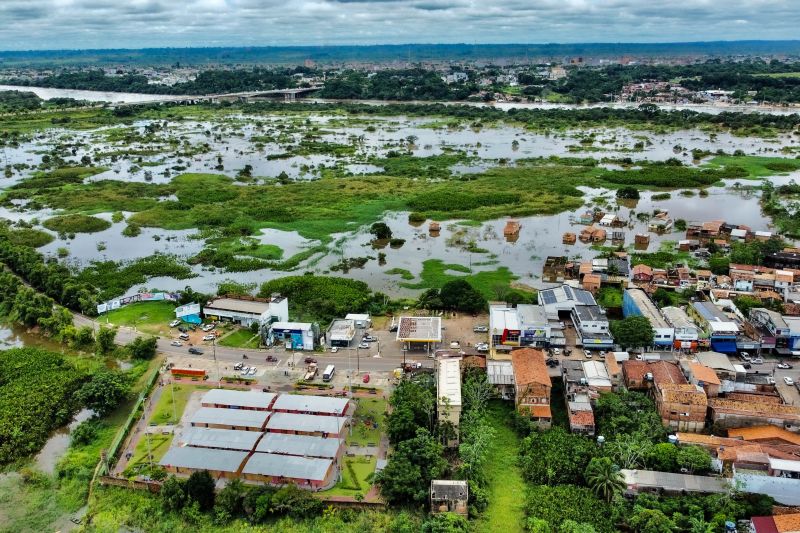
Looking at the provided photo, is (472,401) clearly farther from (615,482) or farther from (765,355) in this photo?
(765,355)

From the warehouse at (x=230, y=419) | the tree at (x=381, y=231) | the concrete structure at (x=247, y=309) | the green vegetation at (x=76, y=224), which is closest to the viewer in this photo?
the warehouse at (x=230, y=419)

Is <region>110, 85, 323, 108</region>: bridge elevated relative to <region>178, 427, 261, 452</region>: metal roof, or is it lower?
elevated

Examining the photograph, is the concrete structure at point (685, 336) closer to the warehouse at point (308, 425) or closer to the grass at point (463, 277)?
the grass at point (463, 277)

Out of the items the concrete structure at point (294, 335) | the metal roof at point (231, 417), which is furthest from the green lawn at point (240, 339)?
the metal roof at point (231, 417)

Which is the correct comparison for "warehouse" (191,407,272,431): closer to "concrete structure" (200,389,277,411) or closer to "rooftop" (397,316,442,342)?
"concrete structure" (200,389,277,411)

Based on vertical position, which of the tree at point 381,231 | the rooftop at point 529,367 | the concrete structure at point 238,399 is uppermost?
the tree at point 381,231

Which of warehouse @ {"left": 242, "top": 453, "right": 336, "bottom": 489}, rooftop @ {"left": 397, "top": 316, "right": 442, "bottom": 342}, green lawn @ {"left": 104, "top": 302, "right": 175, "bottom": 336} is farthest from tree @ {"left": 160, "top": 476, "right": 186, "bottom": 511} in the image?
green lawn @ {"left": 104, "top": 302, "right": 175, "bottom": 336}

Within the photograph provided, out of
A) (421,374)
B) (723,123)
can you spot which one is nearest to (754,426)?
(421,374)
